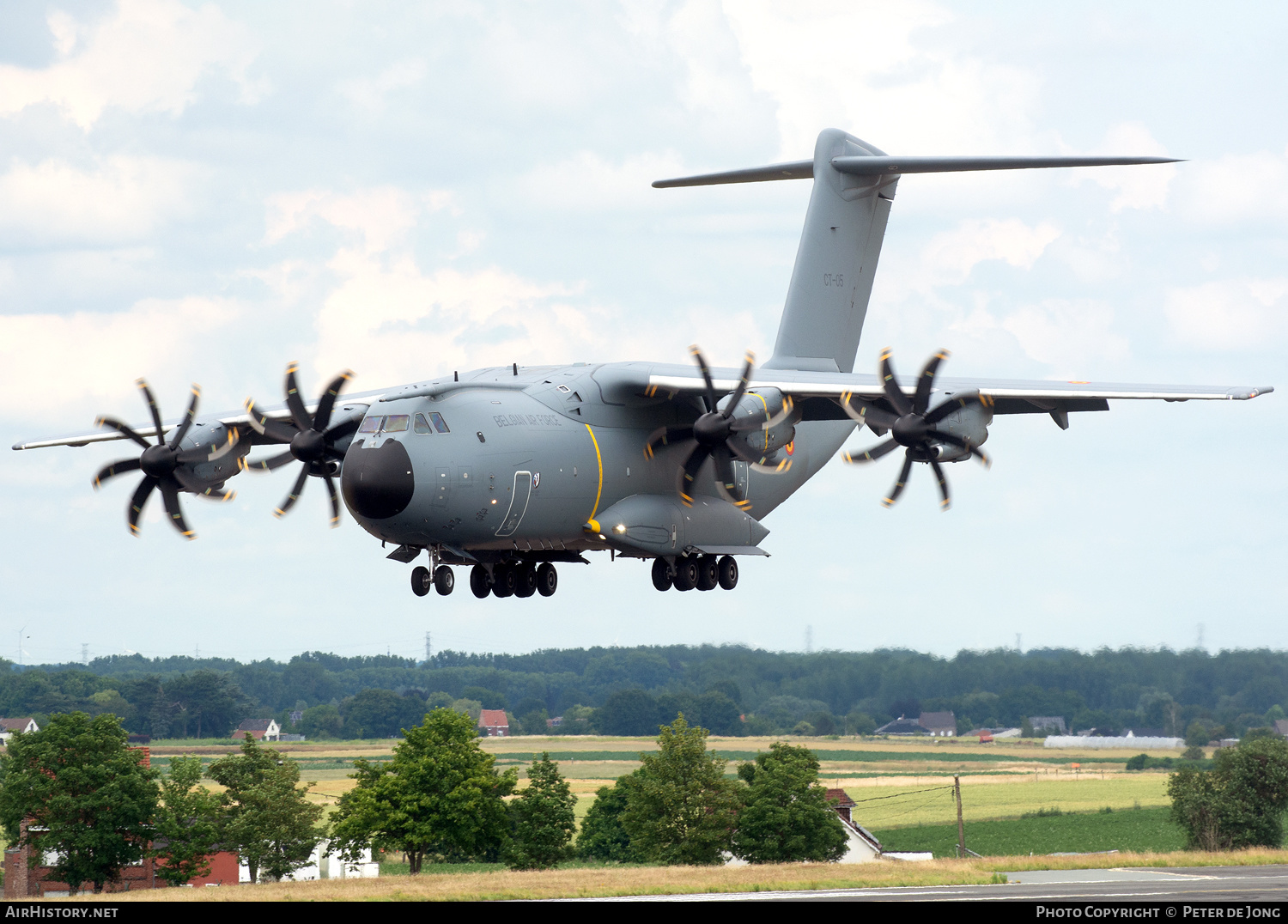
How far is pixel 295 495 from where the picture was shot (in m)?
30.4

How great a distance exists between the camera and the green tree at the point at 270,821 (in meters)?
72.1

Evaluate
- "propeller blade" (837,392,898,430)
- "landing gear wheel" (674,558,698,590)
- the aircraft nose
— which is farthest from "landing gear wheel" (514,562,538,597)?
"propeller blade" (837,392,898,430)

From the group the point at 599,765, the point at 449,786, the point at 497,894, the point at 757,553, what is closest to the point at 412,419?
the point at 757,553

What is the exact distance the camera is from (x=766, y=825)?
70.6m

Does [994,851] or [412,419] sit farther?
[994,851]

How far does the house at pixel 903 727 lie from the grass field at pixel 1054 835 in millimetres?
24282

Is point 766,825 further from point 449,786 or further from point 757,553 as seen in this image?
point 757,553

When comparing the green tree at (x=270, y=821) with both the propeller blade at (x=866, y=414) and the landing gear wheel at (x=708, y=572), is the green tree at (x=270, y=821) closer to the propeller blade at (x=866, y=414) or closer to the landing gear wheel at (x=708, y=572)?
the landing gear wheel at (x=708, y=572)

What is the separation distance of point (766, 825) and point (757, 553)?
135ft

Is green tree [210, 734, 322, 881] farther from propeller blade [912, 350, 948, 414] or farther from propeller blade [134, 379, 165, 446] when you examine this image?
propeller blade [912, 350, 948, 414]

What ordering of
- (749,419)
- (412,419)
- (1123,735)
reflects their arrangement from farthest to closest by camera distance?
1. (1123,735)
2. (749,419)
3. (412,419)

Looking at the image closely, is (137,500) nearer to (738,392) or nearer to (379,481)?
(379,481)

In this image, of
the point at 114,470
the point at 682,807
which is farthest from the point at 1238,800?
the point at 114,470

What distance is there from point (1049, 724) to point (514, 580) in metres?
79.9
